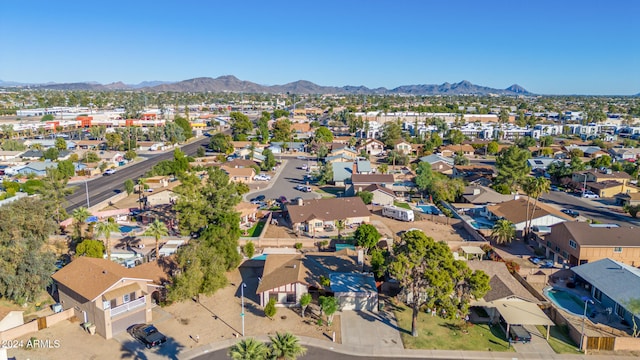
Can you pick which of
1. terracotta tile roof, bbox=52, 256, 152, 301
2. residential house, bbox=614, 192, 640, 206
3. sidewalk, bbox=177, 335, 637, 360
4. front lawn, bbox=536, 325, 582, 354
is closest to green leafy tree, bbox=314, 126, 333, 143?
residential house, bbox=614, 192, 640, 206

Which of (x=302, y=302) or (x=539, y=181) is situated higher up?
(x=539, y=181)

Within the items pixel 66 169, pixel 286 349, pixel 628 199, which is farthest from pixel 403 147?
pixel 286 349

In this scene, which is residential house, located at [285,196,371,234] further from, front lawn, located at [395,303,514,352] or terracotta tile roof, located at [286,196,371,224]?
front lawn, located at [395,303,514,352]

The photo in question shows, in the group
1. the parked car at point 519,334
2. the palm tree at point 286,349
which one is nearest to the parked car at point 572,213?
the parked car at point 519,334

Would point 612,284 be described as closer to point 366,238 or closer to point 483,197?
point 366,238

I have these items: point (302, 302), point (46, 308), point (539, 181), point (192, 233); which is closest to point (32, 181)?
point (192, 233)

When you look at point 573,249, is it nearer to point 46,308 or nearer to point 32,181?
point 46,308
